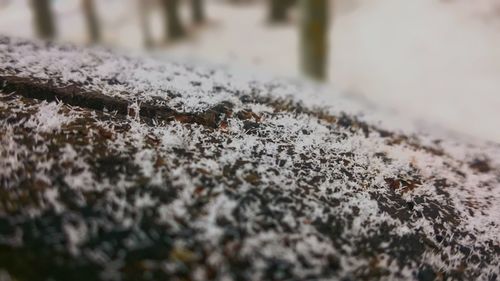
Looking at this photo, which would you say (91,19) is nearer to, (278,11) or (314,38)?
(278,11)

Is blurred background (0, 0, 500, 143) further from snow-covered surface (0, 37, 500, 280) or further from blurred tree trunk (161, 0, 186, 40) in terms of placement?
snow-covered surface (0, 37, 500, 280)

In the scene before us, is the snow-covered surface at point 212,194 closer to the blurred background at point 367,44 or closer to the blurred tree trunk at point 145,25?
the blurred background at point 367,44

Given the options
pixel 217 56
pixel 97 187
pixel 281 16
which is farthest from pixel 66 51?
pixel 281 16

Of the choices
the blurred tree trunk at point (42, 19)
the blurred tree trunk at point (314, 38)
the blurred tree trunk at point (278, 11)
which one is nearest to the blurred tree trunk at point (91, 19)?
the blurred tree trunk at point (42, 19)

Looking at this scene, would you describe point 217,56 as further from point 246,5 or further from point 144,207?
point 144,207

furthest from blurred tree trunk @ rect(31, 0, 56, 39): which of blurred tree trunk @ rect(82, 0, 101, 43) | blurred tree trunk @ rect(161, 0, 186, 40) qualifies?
blurred tree trunk @ rect(161, 0, 186, 40)

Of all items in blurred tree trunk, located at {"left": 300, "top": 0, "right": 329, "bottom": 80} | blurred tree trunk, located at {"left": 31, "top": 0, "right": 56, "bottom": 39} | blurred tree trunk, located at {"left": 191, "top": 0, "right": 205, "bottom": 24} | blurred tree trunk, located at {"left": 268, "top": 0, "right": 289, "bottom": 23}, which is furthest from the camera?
blurred tree trunk, located at {"left": 191, "top": 0, "right": 205, "bottom": 24}
